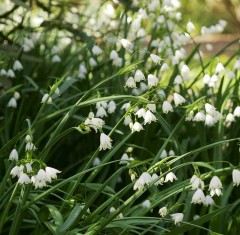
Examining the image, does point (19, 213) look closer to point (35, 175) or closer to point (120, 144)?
point (35, 175)

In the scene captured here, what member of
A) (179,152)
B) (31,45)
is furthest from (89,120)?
(31,45)

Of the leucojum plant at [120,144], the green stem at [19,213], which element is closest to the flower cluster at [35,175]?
the leucojum plant at [120,144]

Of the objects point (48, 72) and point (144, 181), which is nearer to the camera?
point (144, 181)

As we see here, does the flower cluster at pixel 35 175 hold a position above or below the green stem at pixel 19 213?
above

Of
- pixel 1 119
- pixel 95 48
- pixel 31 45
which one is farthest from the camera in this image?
pixel 31 45

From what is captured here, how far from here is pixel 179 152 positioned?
121 inches

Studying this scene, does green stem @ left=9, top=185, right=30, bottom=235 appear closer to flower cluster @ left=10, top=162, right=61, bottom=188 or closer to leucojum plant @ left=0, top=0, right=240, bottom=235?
leucojum plant @ left=0, top=0, right=240, bottom=235

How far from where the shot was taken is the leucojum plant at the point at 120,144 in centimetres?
245

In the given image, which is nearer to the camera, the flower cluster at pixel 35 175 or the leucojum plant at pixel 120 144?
the flower cluster at pixel 35 175

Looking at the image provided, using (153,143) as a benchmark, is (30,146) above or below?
above

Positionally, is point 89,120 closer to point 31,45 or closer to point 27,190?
point 27,190

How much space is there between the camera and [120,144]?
281 cm

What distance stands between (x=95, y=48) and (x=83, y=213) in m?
1.19

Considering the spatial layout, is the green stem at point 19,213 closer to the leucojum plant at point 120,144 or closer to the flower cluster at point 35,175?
the leucojum plant at point 120,144
